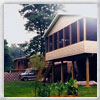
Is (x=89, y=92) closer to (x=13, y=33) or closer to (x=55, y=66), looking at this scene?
(x=55, y=66)

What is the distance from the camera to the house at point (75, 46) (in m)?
8.75

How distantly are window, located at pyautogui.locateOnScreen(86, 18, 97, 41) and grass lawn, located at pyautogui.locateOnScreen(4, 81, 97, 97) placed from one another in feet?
5.46

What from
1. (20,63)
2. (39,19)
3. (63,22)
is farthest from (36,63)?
(63,22)

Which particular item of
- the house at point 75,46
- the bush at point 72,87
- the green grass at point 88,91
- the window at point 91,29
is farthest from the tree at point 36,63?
the window at point 91,29

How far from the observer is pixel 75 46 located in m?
8.91

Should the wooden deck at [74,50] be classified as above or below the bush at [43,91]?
above

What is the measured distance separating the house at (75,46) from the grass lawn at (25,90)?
1.20 feet

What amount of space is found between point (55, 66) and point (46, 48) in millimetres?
757

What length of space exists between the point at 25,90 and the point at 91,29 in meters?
2.96

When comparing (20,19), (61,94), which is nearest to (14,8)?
(20,19)

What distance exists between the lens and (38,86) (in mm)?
8609

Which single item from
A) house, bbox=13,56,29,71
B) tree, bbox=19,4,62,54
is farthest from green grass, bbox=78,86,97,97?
house, bbox=13,56,29,71

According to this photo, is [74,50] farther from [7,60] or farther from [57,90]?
[7,60]

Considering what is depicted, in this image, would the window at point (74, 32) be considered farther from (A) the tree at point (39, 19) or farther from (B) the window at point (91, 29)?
(A) the tree at point (39, 19)
